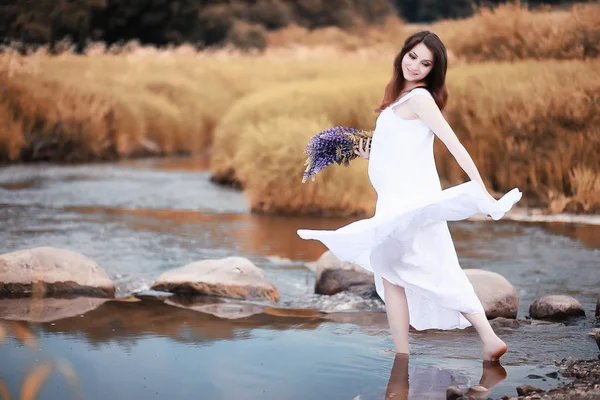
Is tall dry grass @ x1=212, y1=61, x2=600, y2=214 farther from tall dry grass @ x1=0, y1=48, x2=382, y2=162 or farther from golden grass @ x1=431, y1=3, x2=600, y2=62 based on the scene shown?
tall dry grass @ x1=0, y1=48, x2=382, y2=162

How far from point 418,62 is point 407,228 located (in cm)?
78

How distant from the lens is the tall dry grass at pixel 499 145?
10.2m

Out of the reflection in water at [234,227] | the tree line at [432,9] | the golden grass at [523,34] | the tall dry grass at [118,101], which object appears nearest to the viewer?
the reflection in water at [234,227]

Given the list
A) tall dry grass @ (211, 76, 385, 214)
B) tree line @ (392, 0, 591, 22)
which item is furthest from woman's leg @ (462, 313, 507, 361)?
tree line @ (392, 0, 591, 22)

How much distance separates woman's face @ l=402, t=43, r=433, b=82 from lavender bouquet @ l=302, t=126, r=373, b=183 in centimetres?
41

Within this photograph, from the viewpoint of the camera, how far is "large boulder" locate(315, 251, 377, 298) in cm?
655

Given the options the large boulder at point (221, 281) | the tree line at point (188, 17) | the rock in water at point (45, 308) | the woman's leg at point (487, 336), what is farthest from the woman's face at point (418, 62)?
the tree line at point (188, 17)

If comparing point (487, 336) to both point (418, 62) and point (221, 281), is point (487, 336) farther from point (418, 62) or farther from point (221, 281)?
point (221, 281)

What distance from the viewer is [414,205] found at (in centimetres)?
447

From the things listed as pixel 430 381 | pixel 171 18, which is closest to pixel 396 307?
pixel 430 381

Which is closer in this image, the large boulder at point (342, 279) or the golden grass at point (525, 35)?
the large boulder at point (342, 279)

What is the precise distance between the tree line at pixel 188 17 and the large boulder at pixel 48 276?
17.9 m

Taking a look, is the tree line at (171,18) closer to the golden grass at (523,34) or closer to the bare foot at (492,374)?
the golden grass at (523,34)

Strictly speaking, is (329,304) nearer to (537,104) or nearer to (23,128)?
(537,104)
